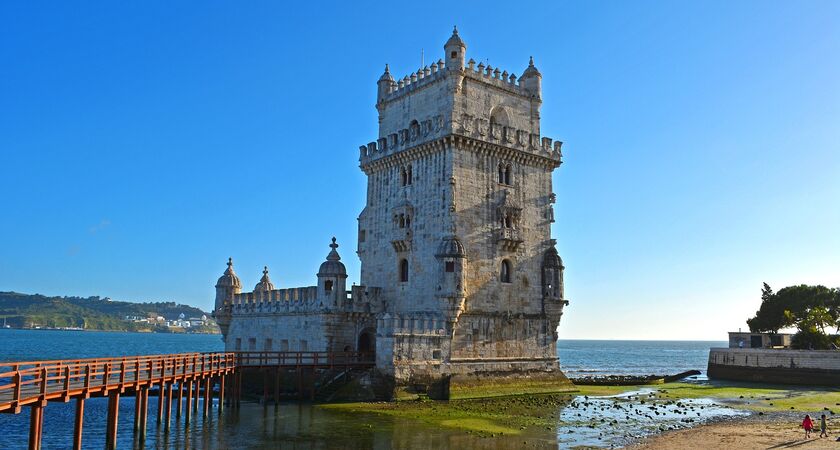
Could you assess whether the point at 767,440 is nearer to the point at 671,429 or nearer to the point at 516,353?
the point at 671,429

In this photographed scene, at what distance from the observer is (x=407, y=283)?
45.8 meters

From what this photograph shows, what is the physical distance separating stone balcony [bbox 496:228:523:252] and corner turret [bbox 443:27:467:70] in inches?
404

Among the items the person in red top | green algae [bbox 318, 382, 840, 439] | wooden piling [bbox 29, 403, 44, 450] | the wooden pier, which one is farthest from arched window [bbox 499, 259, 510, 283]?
wooden piling [bbox 29, 403, 44, 450]

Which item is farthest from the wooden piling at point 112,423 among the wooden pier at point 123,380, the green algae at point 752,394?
the green algae at point 752,394

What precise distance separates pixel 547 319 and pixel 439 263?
31.8 ft

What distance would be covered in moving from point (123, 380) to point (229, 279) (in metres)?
28.5

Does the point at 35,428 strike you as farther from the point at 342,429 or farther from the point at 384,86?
the point at 384,86

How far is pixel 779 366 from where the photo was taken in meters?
61.6

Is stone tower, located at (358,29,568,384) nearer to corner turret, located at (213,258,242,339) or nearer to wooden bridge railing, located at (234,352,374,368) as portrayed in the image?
wooden bridge railing, located at (234,352,374,368)

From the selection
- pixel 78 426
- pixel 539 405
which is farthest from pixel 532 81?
pixel 78 426

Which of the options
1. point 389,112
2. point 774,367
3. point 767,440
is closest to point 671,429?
point 767,440

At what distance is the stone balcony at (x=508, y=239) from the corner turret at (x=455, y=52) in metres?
10.3

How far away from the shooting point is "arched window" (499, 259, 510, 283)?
46.3 meters

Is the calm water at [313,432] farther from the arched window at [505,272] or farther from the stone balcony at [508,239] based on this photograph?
the stone balcony at [508,239]
